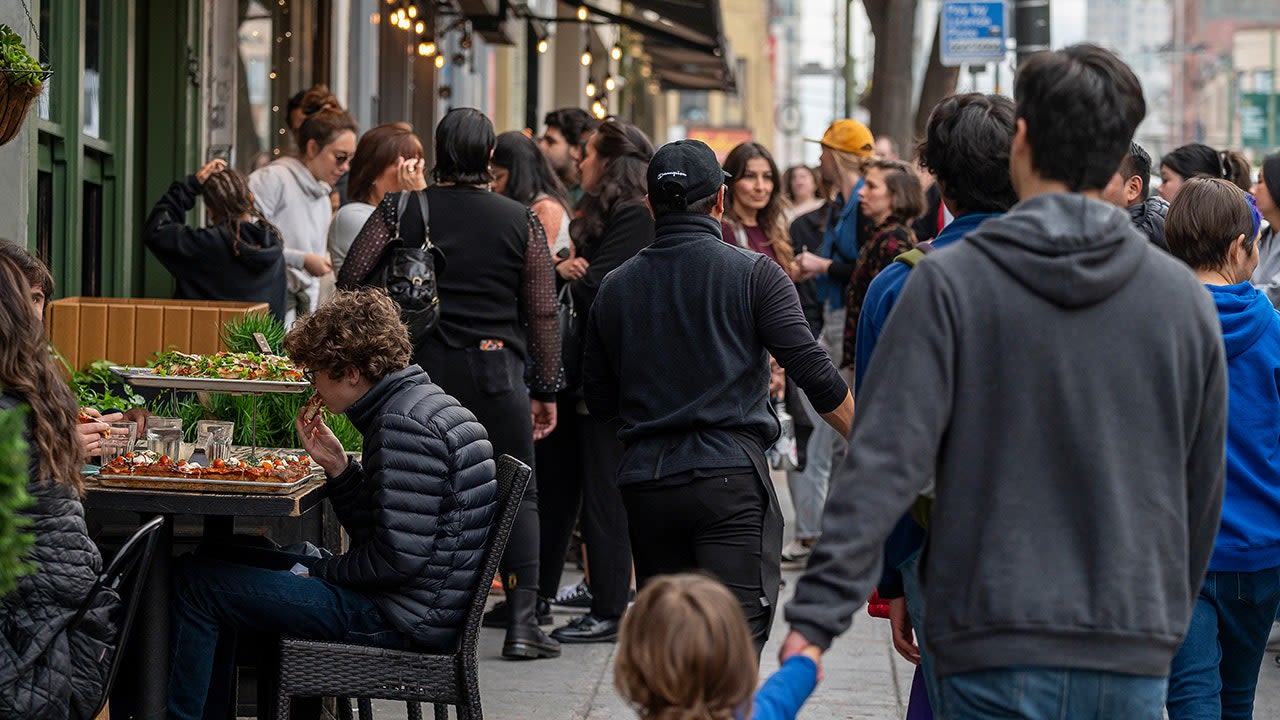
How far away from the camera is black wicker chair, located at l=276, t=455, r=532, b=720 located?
4.52m

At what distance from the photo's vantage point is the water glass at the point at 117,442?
4.80 metres

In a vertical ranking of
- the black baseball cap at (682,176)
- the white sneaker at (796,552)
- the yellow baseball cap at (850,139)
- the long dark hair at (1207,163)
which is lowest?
the white sneaker at (796,552)

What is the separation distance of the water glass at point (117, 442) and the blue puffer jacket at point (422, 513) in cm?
68

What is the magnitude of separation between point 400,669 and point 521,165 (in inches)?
149

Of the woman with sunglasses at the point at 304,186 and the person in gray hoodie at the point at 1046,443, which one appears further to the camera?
the woman with sunglasses at the point at 304,186

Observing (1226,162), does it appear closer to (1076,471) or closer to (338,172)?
(338,172)

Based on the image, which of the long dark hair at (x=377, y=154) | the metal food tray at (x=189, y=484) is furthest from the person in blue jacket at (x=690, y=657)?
the long dark hair at (x=377, y=154)

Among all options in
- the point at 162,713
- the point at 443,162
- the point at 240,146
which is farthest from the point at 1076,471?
the point at 240,146

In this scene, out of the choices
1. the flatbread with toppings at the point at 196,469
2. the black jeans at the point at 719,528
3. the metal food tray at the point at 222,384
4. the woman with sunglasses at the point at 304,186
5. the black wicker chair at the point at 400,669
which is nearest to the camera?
the black wicker chair at the point at 400,669

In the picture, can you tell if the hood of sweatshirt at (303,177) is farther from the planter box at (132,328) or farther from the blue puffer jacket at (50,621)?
the blue puffer jacket at (50,621)

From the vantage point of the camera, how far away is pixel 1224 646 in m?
4.55

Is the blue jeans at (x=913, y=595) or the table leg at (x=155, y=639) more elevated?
the blue jeans at (x=913, y=595)

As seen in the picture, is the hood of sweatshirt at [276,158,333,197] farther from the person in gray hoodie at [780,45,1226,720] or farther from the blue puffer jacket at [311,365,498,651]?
the person in gray hoodie at [780,45,1226,720]

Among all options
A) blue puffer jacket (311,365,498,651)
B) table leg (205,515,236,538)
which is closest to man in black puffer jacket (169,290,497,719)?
blue puffer jacket (311,365,498,651)
